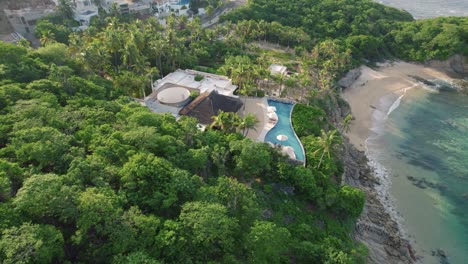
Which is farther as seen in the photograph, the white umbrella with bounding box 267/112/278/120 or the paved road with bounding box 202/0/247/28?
the paved road with bounding box 202/0/247/28

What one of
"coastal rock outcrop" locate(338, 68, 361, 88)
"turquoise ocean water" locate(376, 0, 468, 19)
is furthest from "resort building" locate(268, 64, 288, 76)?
"turquoise ocean water" locate(376, 0, 468, 19)

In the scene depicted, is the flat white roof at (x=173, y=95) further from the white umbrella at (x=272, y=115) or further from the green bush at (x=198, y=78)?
the white umbrella at (x=272, y=115)

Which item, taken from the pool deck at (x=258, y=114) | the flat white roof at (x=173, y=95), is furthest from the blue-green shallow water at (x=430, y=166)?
the flat white roof at (x=173, y=95)

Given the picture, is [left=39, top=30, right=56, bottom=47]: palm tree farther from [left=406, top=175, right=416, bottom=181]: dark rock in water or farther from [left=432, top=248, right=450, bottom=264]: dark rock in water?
[left=432, top=248, right=450, bottom=264]: dark rock in water

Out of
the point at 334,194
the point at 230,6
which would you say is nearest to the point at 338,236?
the point at 334,194

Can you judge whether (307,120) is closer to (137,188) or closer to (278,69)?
(278,69)

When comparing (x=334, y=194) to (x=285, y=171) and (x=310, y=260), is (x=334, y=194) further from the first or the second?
Result: (x=310, y=260)

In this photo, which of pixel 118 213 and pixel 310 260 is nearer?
pixel 118 213
